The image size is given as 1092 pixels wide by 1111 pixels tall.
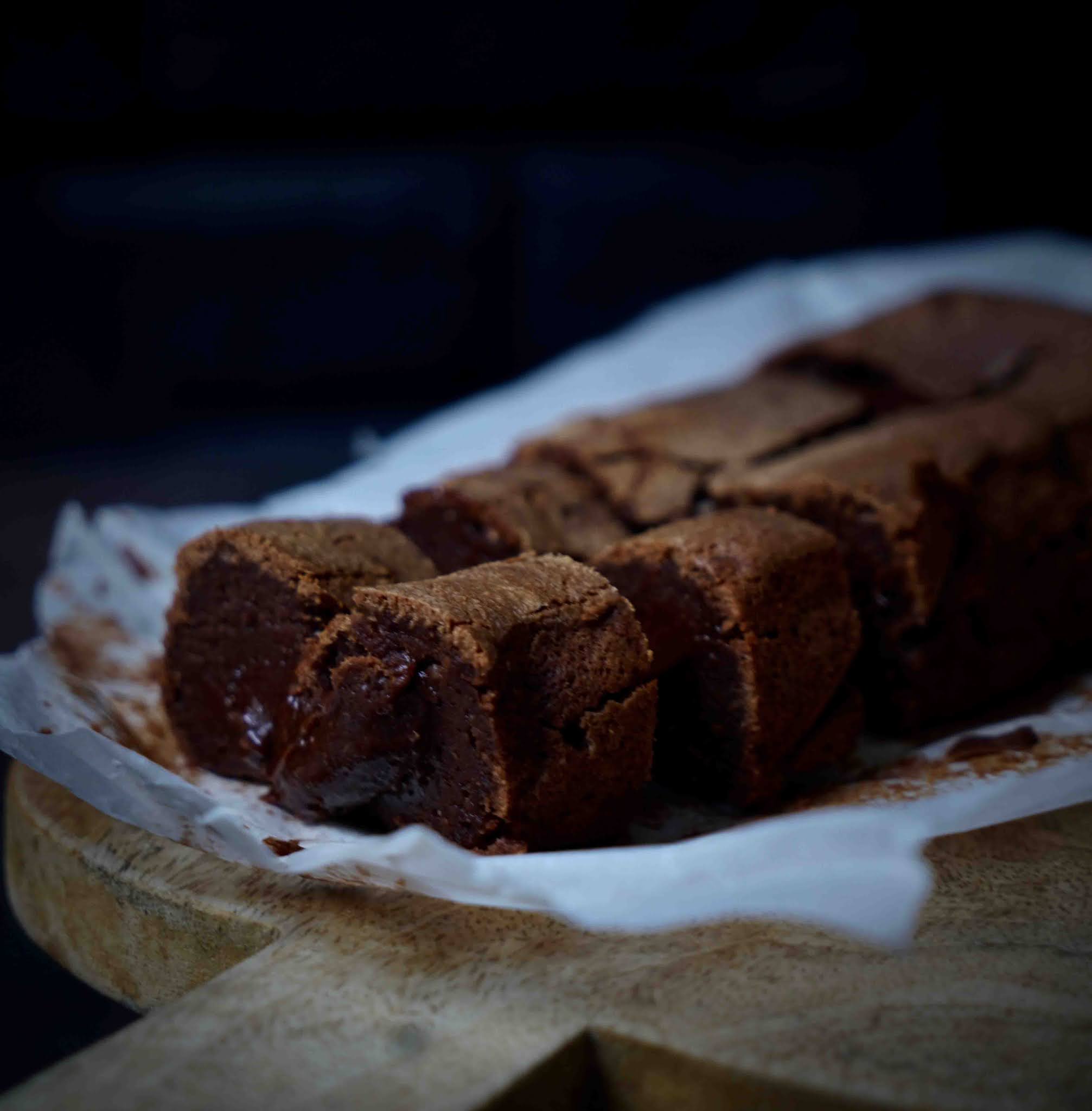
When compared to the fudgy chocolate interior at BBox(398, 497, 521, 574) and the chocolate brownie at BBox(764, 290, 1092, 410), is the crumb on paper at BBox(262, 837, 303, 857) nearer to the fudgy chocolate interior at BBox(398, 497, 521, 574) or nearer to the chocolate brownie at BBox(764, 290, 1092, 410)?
the fudgy chocolate interior at BBox(398, 497, 521, 574)

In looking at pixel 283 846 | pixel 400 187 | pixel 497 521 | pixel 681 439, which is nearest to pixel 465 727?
pixel 283 846

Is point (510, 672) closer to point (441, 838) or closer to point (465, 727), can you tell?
point (465, 727)

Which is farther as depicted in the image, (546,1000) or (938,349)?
(938,349)

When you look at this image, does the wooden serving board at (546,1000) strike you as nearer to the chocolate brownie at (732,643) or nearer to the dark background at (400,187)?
the chocolate brownie at (732,643)

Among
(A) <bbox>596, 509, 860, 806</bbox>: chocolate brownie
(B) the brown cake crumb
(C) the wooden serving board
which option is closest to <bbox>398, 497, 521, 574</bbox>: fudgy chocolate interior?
(A) <bbox>596, 509, 860, 806</bbox>: chocolate brownie

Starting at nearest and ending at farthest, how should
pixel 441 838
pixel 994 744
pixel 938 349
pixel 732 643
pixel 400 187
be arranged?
pixel 441 838 < pixel 732 643 < pixel 994 744 < pixel 938 349 < pixel 400 187

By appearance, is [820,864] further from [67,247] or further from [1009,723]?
[67,247]

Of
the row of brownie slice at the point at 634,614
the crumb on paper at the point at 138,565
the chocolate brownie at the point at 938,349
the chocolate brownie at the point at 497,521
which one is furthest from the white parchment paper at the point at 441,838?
the chocolate brownie at the point at 497,521

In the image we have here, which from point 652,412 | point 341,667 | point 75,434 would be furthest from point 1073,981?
Result: point 75,434
